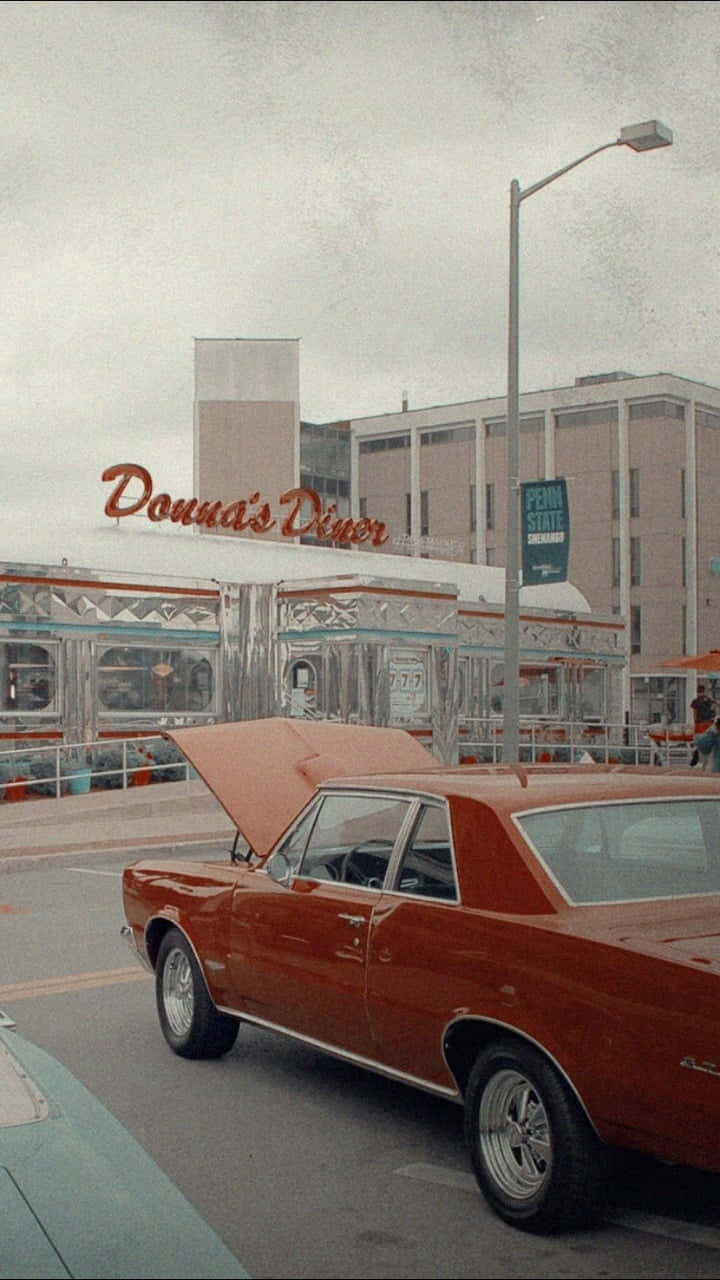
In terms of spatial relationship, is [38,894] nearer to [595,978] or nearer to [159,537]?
[595,978]

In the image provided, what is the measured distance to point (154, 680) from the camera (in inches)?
1027

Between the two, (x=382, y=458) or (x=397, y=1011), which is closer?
(x=397, y=1011)

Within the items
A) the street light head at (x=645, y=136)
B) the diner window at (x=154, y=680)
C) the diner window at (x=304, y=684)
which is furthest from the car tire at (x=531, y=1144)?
the diner window at (x=304, y=684)

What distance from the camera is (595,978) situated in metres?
5.19

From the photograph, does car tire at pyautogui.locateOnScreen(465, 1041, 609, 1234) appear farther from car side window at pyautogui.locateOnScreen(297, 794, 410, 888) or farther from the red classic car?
car side window at pyautogui.locateOnScreen(297, 794, 410, 888)

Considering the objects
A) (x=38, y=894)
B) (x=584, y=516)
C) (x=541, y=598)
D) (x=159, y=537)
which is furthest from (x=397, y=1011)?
(x=584, y=516)

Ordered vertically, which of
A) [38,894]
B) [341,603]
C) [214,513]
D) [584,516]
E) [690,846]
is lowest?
[38,894]

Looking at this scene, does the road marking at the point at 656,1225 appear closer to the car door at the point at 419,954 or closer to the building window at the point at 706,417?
the car door at the point at 419,954

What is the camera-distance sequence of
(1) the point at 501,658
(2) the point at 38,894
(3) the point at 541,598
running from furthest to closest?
(3) the point at 541,598 < (1) the point at 501,658 < (2) the point at 38,894

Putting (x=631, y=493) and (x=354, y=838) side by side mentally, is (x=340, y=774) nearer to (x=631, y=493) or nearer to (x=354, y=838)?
(x=354, y=838)

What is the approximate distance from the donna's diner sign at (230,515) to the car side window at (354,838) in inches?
951

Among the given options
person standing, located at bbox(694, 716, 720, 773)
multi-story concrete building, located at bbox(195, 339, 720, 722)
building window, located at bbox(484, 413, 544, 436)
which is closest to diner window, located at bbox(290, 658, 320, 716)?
person standing, located at bbox(694, 716, 720, 773)

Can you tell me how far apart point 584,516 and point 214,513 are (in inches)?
1881

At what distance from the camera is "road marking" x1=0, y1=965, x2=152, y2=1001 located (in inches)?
383
